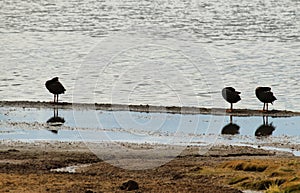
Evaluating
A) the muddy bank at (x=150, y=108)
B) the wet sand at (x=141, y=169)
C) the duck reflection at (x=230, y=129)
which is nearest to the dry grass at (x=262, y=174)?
the wet sand at (x=141, y=169)

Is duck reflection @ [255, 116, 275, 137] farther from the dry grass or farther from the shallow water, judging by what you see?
the dry grass

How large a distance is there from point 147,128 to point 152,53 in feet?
102

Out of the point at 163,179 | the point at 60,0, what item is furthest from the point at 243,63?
the point at 60,0

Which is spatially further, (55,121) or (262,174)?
(55,121)

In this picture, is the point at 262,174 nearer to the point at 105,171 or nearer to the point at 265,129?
the point at 105,171

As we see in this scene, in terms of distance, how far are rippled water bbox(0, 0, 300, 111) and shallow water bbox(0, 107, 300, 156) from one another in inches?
179

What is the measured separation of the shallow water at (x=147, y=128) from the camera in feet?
82.2

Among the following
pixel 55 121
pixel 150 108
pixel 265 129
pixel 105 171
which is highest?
pixel 150 108

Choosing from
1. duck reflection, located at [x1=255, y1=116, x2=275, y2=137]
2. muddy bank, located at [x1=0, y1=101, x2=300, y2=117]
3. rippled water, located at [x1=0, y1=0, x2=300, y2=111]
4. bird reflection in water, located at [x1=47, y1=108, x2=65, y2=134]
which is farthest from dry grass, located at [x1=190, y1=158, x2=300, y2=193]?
rippled water, located at [x1=0, y1=0, x2=300, y2=111]

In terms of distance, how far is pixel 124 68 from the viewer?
50.1 meters

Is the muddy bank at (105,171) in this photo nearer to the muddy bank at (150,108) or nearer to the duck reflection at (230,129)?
the duck reflection at (230,129)

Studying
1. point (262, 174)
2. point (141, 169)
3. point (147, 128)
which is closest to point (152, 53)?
point (147, 128)

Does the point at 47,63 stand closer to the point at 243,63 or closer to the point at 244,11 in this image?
the point at 243,63

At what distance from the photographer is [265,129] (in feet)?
91.9
